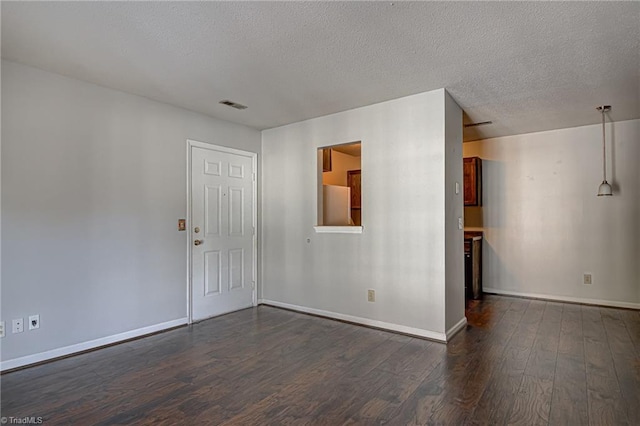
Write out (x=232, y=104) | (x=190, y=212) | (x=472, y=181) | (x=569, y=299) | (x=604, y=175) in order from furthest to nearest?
(x=472, y=181), (x=569, y=299), (x=604, y=175), (x=190, y=212), (x=232, y=104)

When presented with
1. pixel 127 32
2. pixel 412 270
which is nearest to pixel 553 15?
pixel 412 270

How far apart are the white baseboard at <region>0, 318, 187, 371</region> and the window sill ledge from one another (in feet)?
5.92

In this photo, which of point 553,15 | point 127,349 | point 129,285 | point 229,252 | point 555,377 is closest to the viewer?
point 553,15

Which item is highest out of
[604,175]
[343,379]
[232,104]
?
[232,104]

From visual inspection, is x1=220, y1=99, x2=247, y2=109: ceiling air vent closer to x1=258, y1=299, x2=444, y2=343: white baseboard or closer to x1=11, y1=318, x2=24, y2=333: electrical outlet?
x1=258, y1=299, x2=444, y2=343: white baseboard

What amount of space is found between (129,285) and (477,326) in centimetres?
357

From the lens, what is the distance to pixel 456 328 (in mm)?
3600

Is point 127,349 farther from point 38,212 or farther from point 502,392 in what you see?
point 502,392

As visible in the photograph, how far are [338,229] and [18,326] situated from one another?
2.97 metres

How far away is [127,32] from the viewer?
234 centimetres

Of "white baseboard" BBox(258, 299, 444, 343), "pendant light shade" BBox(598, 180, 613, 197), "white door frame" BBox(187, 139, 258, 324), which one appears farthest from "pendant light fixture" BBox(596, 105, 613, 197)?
"white door frame" BBox(187, 139, 258, 324)

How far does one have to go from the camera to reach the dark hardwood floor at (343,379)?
6.96 feet

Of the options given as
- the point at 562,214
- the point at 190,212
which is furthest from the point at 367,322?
the point at 562,214

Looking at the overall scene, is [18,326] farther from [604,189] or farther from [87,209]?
[604,189]
